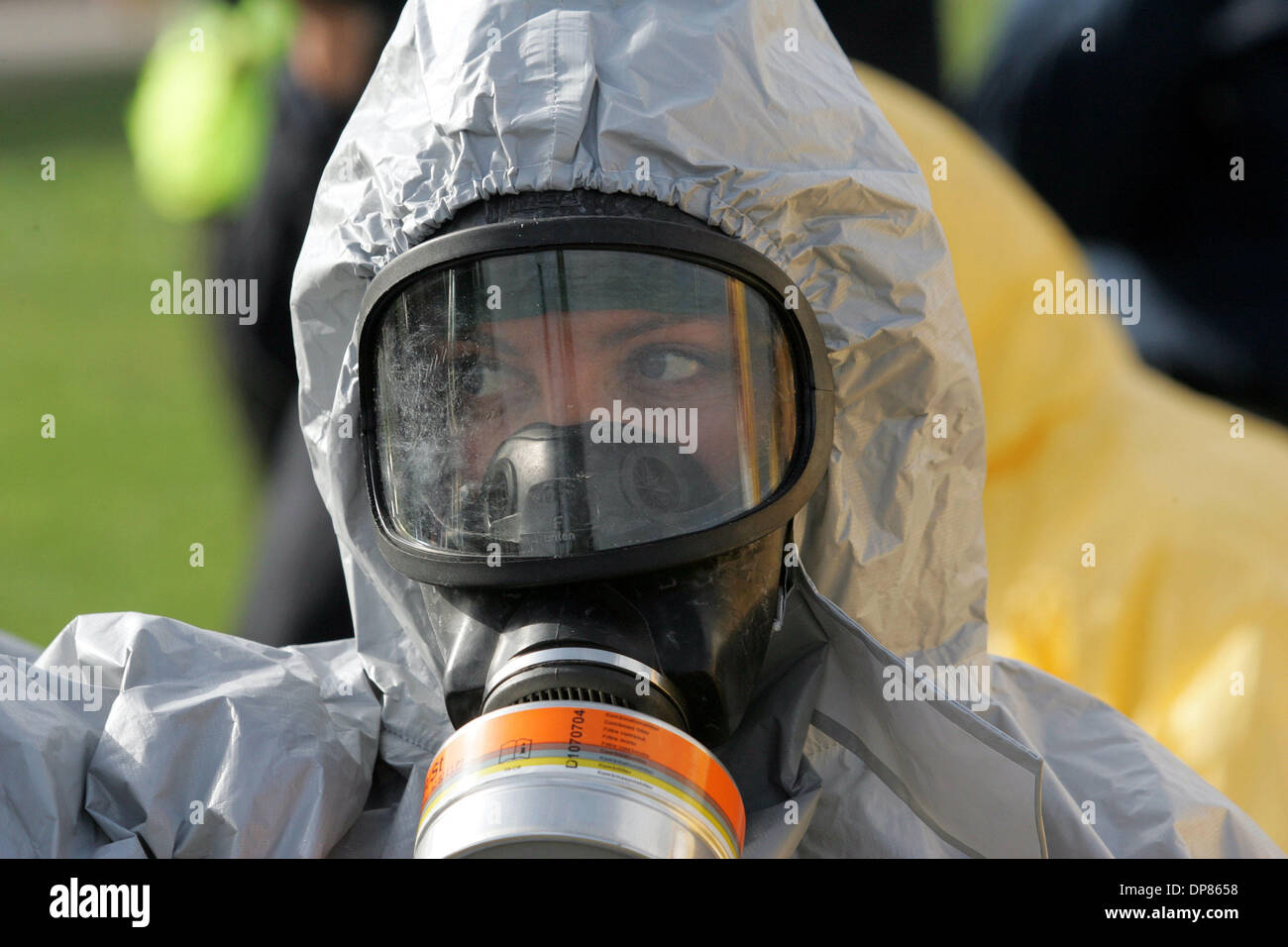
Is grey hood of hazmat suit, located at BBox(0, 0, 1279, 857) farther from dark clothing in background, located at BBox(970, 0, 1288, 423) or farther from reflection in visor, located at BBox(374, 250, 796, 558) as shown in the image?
dark clothing in background, located at BBox(970, 0, 1288, 423)

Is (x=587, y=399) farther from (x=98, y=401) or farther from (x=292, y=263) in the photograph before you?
(x=98, y=401)

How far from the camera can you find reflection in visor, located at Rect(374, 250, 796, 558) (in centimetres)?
125

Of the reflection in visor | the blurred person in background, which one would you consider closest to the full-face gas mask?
the reflection in visor

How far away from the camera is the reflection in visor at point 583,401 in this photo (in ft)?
4.11

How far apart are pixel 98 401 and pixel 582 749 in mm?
6613

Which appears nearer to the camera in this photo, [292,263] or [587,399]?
[587,399]

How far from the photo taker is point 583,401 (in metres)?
1.26

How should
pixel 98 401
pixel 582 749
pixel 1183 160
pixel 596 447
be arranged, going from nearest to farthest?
pixel 582 749, pixel 596 447, pixel 1183 160, pixel 98 401

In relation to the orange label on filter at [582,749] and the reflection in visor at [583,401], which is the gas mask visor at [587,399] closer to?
the reflection in visor at [583,401]

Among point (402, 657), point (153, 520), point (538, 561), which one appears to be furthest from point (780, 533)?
point (153, 520)

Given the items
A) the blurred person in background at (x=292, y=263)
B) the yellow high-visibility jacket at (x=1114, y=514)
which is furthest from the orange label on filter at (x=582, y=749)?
the blurred person in background at (x=292, y=263)

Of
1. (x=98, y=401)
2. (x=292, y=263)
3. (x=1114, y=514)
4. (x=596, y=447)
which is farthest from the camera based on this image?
(x=98, y=401)

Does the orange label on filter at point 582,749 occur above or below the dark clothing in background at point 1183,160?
below

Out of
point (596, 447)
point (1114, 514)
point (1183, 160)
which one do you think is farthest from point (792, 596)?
point (1183, 160)
